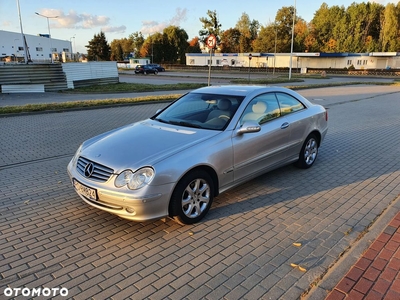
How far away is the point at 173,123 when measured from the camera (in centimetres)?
469

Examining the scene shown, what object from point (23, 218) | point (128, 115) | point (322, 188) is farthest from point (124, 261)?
point (128, 115)

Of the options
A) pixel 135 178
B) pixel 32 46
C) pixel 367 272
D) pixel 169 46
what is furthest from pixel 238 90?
pixel 32 46

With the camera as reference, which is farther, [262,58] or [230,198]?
[262,58]

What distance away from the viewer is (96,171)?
3.68 m

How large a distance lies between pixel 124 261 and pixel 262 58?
216 ft

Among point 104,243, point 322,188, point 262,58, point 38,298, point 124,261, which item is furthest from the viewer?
point 262,58

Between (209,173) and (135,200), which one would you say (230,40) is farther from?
(135,200)

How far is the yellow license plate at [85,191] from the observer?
3.61 metres

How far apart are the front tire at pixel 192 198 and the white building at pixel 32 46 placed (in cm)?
7975

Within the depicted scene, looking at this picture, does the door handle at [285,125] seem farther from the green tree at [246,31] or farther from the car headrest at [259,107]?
the green tree at [246,31]

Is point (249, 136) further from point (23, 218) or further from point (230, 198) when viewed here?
point (23, 218)

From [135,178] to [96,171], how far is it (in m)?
0.56

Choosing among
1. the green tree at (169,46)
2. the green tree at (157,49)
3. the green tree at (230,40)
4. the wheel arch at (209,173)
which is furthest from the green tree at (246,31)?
the wheel arch at (209,173)

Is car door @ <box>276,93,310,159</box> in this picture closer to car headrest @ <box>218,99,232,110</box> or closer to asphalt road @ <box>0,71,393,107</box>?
car headrest @ <box>218,99,232,110</box>
